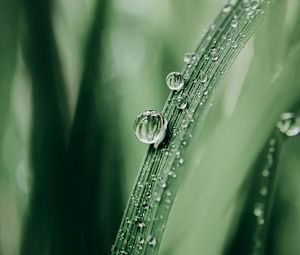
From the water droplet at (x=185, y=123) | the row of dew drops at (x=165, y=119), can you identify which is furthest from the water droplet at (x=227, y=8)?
the water droplet at (x=185, y=123)

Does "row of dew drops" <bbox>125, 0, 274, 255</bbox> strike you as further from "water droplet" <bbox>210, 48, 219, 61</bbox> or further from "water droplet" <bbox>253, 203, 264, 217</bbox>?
"water droplet" <bbox>253, 203, 264, 217</bbox>

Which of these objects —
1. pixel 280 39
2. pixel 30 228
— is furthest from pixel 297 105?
pixel 30 228

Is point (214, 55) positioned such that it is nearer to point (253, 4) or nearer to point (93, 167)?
point (253, 4)

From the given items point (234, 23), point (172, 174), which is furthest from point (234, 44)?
point (172, 174)

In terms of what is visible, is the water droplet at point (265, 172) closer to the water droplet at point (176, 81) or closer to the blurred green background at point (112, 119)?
the blurred green background at point (112, 119)

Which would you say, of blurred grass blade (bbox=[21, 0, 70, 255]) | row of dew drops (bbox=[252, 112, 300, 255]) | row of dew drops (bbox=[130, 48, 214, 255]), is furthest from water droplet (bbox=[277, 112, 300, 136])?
blurred grass blade (bbox=[21, 0, 70, 255])
